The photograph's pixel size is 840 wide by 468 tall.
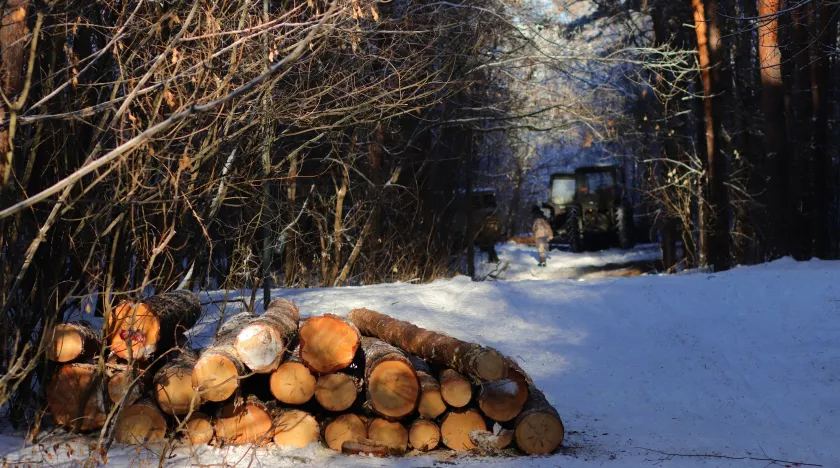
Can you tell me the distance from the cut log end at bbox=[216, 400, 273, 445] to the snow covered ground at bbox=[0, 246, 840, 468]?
0.47ft

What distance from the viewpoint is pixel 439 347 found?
729 cm

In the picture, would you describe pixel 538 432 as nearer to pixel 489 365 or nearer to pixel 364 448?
pixel 489 365

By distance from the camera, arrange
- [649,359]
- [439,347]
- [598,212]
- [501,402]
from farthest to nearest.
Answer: [598,212], [649,359], [439,347], [501,402]

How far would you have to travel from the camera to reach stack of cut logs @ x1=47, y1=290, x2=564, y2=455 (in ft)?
21.5

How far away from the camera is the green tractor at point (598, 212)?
31594 mm

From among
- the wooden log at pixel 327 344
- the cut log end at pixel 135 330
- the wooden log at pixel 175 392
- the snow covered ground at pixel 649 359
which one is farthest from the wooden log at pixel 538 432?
the cut log end at pixel 135 330

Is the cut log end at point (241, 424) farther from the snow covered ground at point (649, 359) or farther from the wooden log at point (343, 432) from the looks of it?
the wooden log at point (343, 432)

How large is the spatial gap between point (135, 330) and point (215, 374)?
2.31ft

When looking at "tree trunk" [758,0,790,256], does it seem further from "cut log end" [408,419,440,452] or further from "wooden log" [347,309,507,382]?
"cut log end" [408,419,440,452]

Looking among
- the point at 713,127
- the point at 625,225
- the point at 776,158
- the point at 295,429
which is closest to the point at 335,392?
the point at 295,429

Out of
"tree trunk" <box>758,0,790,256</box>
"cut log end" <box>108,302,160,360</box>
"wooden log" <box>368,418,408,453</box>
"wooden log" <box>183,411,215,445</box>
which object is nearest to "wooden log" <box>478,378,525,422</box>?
"wooden log" <box>368,418,408,453</box>

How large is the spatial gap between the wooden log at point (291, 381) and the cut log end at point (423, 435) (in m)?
0.87

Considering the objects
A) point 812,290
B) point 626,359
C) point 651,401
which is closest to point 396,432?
point 651,401

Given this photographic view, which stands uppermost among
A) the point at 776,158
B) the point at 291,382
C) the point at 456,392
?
the point at 776,158
